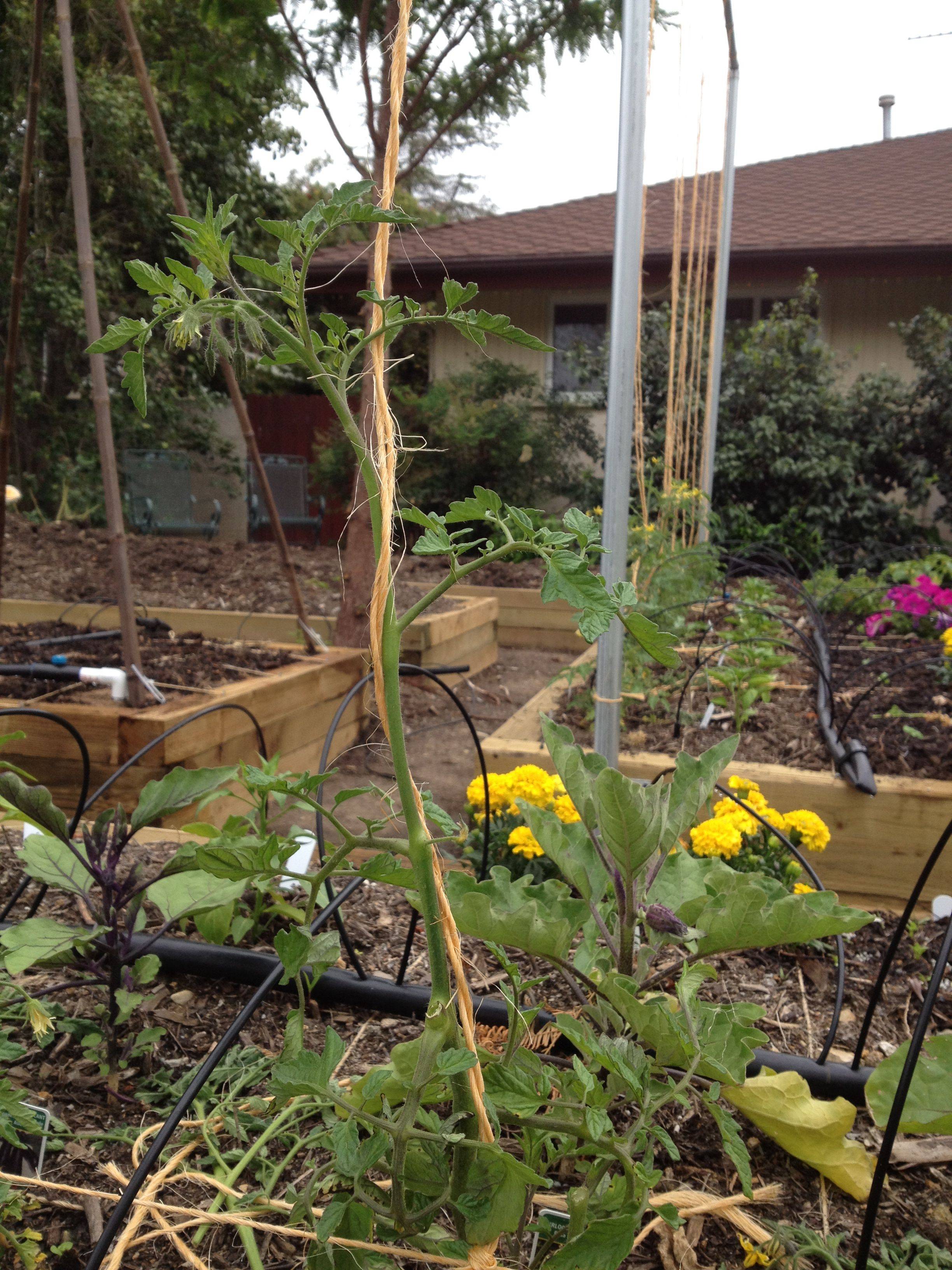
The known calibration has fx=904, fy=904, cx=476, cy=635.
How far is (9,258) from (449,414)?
5191mm

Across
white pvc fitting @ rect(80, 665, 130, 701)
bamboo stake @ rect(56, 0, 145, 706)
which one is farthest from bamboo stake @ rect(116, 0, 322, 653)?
white pvc fitting @ rect(80, 665, 130, 701)

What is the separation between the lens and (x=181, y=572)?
6473 mm

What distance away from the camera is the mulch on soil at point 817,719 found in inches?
111

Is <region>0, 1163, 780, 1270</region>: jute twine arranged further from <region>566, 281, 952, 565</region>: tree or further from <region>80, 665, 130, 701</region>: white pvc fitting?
<region>566, 281, 952, 565</region>: tree

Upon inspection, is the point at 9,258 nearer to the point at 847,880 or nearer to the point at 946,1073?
the point at 847,880

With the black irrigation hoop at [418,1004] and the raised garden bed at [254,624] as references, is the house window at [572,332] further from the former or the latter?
the black irrigation hoop at [418,1004]

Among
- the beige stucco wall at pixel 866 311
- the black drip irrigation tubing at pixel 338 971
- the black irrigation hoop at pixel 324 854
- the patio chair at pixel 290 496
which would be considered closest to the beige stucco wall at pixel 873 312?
the beige stucco wall at pixel 866 311

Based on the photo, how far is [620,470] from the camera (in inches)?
87.1

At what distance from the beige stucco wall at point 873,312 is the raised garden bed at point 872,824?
854 cm

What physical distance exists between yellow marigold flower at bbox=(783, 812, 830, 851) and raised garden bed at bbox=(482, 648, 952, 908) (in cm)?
60

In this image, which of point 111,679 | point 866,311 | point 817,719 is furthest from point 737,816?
point 866,311

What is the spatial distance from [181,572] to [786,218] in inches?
341

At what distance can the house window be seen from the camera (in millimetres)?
10875

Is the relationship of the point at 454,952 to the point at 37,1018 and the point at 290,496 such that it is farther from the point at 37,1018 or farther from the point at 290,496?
the point at 290,496
